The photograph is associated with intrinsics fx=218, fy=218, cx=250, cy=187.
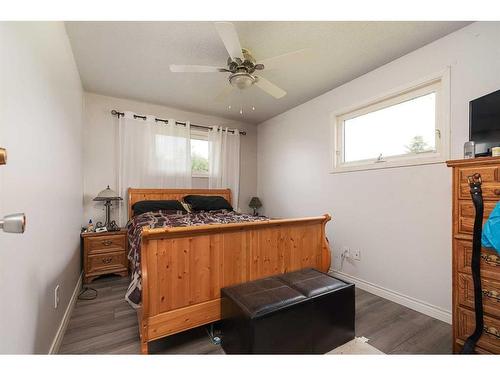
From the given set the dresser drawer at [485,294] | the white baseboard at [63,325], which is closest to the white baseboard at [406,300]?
the dresser drawer at [485,294]

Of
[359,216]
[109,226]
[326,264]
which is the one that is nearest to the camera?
[326,264]

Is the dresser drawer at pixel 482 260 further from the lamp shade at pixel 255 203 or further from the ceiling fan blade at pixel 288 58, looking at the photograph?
the lamp shade at pixel 255 203

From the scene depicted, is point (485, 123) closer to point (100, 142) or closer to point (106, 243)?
point (106, 243)

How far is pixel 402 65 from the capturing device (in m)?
2.18

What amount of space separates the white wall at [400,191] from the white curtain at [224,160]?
119 centimetres

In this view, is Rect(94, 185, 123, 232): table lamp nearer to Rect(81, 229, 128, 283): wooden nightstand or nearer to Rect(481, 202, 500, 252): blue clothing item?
Rect(81, 229, 128, 283): wooden nightstand

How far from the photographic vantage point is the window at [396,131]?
198 centimetres

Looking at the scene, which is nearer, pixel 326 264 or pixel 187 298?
pixel 187 298

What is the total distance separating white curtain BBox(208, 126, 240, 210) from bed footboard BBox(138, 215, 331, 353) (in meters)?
2.17

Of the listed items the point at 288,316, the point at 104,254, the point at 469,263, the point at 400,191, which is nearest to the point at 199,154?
the point at 104,254

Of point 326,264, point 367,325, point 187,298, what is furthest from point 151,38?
point 367,325

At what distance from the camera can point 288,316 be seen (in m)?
1.29
